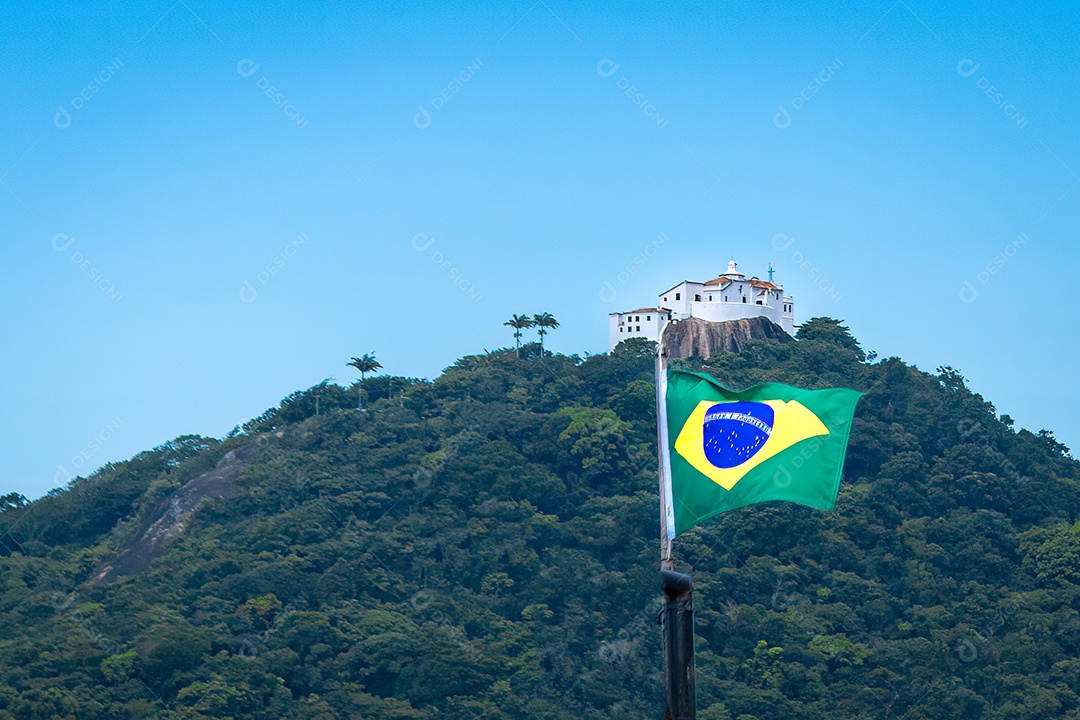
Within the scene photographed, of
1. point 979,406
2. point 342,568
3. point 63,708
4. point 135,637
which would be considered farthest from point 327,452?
point 979,406

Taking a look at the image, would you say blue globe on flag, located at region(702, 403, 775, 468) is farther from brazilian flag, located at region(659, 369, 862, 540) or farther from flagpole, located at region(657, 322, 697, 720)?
flagpole, located at region(657, 322, 697, 720)

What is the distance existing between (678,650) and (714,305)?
61259 millimetres

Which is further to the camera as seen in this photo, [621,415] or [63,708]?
[621,415]

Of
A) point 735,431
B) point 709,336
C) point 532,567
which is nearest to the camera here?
point 735,431

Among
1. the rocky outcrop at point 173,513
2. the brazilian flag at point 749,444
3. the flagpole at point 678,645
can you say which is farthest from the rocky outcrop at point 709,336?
the flagpole at point 678,645

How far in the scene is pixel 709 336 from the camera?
68375 mm

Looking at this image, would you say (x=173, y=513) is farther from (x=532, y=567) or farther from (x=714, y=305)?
(x=714, y=305)

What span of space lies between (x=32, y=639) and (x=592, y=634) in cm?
1886

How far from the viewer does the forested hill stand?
47500 mm

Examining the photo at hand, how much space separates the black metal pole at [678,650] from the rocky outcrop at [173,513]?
53.1 meters

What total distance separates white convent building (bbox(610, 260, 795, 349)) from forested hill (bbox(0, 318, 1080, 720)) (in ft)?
3.76

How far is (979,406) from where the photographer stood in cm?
6706

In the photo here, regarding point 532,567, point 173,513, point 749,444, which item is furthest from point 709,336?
point 749,444

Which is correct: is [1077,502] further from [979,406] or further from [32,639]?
[32,639]
